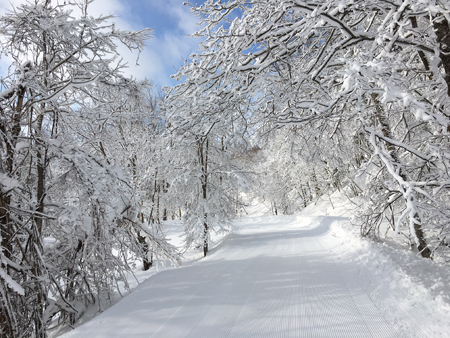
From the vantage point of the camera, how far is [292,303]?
323 centimetres

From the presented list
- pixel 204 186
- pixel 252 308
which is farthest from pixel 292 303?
pixel 204 186

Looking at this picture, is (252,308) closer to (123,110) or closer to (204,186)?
(123,110)

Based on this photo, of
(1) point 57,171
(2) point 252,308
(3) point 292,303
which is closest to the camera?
(2) point 252,308

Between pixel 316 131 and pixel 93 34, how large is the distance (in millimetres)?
4210

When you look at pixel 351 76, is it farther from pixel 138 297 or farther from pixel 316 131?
pixel 138 297

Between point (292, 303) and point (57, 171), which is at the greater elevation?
point (57, 171)

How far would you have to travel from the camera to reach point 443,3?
7.34 feet

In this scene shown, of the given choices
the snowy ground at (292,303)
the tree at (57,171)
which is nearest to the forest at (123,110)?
the tree at (57,171)

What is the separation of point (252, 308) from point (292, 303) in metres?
0.56

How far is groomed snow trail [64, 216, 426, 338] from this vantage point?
257 cm

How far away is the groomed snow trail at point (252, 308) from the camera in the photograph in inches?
101

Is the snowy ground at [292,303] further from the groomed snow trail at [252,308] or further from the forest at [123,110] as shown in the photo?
the forest at [123,110]

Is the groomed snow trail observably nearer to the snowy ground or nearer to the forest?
the snowy ground

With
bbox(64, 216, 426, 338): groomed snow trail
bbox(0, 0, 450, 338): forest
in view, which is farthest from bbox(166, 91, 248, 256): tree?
bbox(64, 216, 426, 338): groomed snow trail
